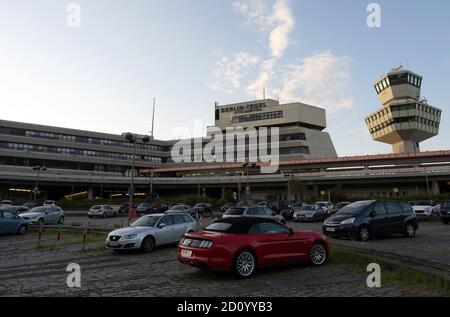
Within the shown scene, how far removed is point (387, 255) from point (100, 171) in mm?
96720

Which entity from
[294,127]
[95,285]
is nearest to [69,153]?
[294,127]

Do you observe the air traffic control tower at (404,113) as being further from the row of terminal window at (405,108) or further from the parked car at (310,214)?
the parked car at (310,214)

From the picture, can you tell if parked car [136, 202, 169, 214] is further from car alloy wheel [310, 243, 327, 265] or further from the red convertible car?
the red convertible car

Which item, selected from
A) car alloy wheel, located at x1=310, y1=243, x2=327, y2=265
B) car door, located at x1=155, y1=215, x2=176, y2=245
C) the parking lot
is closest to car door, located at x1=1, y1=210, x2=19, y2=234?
the parking lot

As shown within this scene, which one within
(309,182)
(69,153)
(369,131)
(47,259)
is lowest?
(47,259)

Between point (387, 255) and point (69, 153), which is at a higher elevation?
point (69, 153)

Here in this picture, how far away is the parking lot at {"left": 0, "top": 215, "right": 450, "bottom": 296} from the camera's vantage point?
813 centimetres

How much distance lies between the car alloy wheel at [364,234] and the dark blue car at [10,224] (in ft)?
63.3

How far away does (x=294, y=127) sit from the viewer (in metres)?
105

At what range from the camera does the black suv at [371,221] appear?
16.1m

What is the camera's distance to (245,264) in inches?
372

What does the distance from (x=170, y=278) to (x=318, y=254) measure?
4.28 metres
